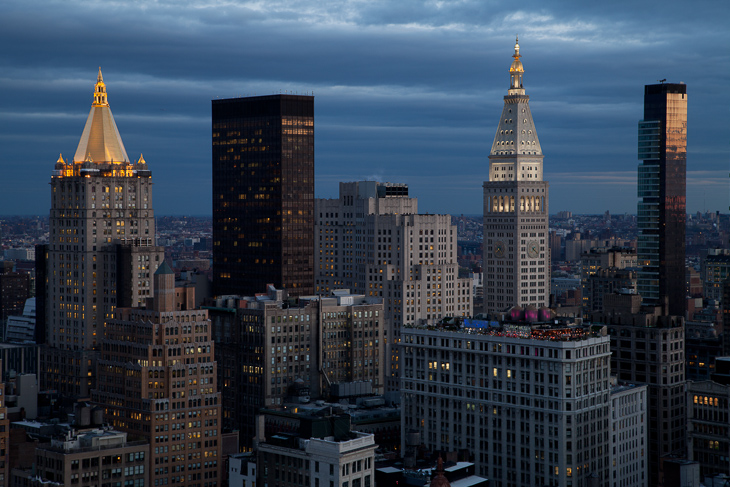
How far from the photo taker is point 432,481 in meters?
193

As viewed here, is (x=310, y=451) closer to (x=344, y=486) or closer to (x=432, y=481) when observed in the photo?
(x=344, y=486)

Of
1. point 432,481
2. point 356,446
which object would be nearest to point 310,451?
point 356,446

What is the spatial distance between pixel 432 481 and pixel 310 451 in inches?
881

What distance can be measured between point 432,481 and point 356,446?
49.0 feet

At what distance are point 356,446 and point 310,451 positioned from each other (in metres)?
8.21

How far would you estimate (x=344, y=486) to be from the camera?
643 feet

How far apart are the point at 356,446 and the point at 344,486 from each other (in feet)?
23.7

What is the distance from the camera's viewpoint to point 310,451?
655 feet

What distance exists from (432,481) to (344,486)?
50.5 ft

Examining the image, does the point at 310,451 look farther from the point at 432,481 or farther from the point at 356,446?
the point at 432,481

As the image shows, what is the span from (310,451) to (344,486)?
882cm
